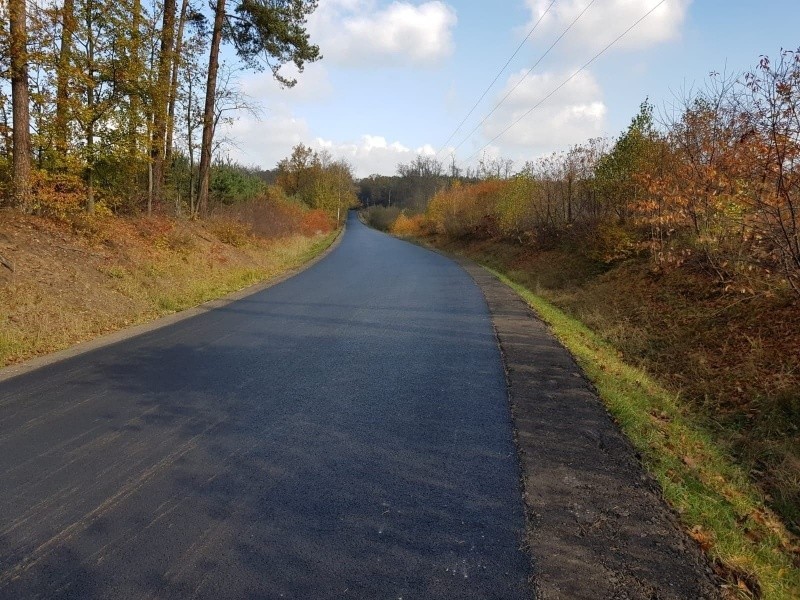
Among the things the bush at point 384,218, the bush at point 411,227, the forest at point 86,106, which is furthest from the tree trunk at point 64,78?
the bush at point 384,218

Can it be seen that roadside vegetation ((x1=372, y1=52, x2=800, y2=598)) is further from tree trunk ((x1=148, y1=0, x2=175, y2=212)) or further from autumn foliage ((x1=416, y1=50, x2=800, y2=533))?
tree trunk ((x1=148, y1=0, x2=175, y2=212))

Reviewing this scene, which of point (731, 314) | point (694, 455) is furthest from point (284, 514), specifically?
point (731, 314)

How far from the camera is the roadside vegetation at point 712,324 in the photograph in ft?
14.1

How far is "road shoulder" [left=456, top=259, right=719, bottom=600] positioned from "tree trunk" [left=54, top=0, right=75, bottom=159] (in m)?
12.2

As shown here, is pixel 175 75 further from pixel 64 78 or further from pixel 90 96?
pixel 64 78

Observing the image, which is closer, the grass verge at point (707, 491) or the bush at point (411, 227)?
the grass verge at point (707, 491)

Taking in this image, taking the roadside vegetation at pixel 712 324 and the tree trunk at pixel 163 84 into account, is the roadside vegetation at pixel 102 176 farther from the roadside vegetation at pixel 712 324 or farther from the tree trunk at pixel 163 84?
the roadside vegetation at pixel 712 324

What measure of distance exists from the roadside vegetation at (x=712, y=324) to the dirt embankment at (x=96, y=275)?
7.87m

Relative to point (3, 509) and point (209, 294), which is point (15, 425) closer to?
point (3, 509)

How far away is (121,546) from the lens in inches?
126

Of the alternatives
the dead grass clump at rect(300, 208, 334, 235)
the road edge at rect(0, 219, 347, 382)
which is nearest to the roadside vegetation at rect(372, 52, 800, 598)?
the road edge at rect(0, 219, 347, 382)

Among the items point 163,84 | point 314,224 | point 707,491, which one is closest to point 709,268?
point 707,491

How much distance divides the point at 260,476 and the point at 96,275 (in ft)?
29.1

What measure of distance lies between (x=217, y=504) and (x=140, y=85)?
13644mm
